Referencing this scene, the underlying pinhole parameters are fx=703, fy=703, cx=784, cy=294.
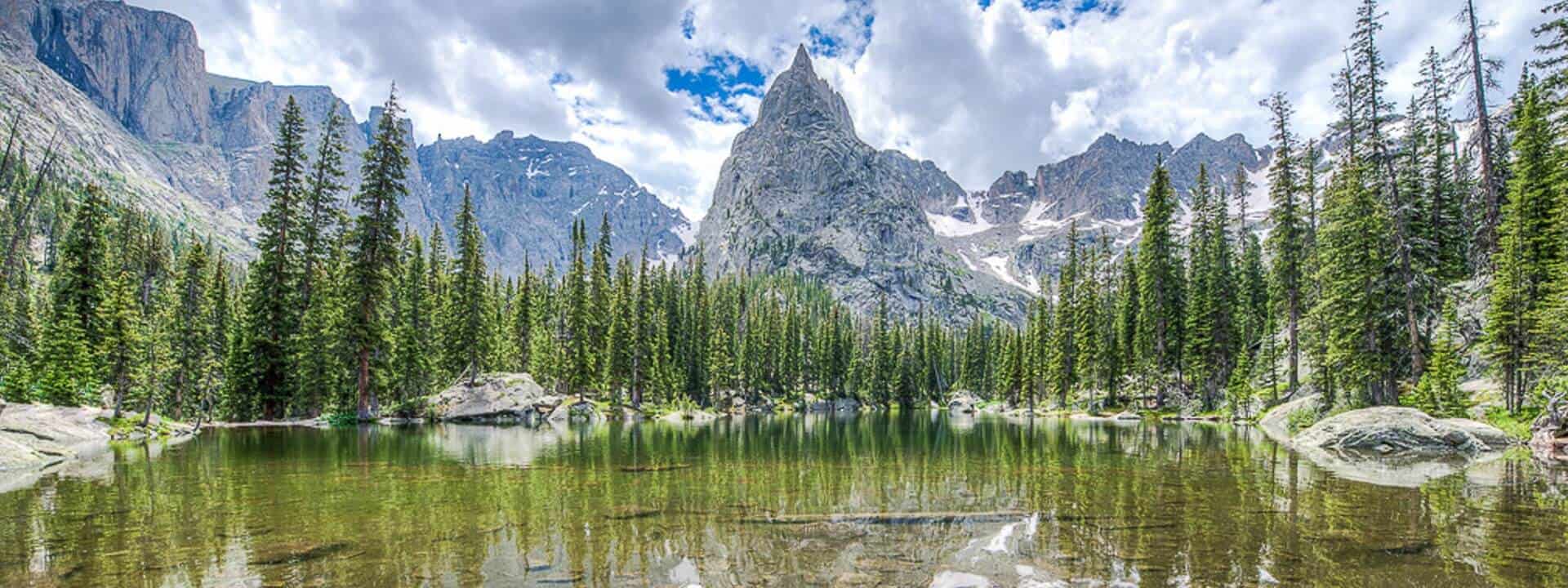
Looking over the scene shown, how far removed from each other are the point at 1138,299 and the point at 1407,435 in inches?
1507

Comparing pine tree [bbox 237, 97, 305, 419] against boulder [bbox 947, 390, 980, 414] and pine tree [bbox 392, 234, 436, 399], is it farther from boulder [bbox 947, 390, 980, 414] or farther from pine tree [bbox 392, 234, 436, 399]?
boulder [bbox 947, 390, 980, 414]

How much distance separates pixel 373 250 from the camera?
35.1m

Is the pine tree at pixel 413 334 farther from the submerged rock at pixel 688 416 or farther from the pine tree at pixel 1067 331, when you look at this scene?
the pine tree at pixel 1067 331

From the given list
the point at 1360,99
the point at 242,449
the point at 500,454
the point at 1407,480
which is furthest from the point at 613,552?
the point at 1360,99

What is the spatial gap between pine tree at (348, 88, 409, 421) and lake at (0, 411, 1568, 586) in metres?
17.2

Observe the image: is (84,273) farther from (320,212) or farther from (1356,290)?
(1356,290)

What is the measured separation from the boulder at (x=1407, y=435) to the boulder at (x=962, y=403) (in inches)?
2439

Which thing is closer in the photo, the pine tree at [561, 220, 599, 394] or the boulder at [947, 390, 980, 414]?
the pine tree at [561, 220, 599, 394]

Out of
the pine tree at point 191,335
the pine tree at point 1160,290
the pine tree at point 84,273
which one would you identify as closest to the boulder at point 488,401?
the pine tree at point 191,335

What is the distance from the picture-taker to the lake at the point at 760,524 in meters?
7.21

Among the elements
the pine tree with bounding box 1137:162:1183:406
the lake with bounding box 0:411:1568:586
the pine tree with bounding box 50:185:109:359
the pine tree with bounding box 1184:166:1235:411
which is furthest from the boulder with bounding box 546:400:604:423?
the pine tree with bounding box 1184:166:1235:411

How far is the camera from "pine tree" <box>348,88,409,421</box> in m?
34.5

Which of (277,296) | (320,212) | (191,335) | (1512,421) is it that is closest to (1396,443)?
(1512,421)

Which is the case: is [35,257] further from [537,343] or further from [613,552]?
[613,552]
